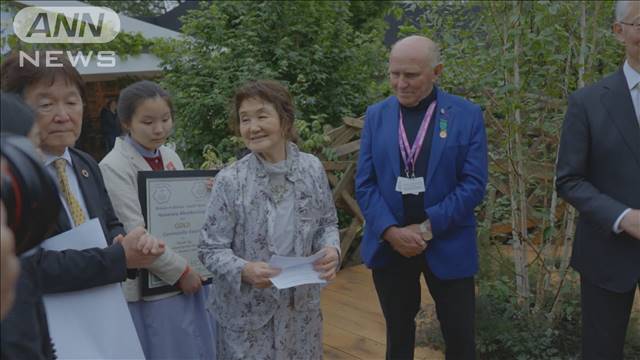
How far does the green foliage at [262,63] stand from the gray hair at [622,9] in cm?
320

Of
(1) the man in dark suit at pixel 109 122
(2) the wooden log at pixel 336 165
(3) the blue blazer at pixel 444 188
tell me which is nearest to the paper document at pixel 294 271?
(3) the blue blazer at pixel 444 188

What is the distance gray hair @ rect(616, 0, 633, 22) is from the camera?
6.85 ft

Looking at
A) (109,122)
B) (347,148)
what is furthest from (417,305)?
(109,122)

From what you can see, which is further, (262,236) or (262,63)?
(262,63)

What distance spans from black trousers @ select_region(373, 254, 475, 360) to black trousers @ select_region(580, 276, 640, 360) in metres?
0.54

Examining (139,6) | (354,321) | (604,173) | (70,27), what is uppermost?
(139,6)

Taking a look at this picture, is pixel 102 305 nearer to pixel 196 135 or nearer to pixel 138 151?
pixel 138 151

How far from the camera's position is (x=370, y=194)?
2611 millimetres

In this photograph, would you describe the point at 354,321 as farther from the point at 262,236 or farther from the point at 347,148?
the point at 262,236

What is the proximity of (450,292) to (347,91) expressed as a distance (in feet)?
12.2

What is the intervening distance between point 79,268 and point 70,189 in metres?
0.33

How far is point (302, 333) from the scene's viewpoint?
7.18ft

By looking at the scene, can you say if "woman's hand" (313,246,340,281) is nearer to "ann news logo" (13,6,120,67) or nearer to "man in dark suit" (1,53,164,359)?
"man in dark suit" (1,53,164,359)

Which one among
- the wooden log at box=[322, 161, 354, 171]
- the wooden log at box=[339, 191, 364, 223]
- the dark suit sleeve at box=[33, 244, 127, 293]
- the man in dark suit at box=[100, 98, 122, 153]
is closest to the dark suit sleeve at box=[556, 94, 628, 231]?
the dark suit sleeve at box=[33, 244, 127, 293]
